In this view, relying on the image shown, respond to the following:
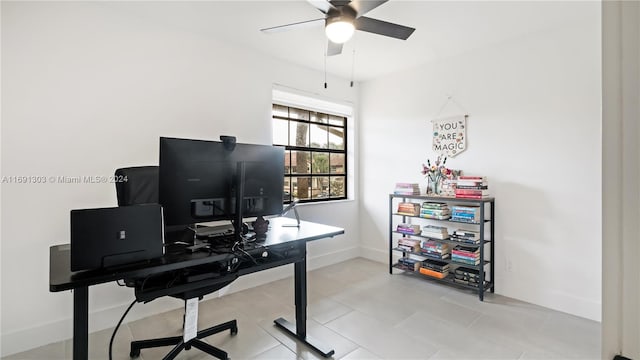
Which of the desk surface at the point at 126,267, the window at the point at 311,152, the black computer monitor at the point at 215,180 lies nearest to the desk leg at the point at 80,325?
the desk surface at the point at 126,267

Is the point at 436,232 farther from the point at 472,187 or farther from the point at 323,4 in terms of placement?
the point at 323,4

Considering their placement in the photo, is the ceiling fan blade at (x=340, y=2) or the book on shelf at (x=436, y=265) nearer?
the ceiling fan blade at (x=340, y=2)

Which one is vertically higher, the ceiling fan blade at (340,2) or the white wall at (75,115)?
the ceiling fan blade at (340,2)

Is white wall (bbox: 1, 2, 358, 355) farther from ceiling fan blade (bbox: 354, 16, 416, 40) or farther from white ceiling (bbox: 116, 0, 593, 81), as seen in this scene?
ceiling fan blade (bbox: 354, 16, 416, 40)

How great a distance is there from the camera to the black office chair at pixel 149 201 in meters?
1.95

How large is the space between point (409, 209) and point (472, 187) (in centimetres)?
78

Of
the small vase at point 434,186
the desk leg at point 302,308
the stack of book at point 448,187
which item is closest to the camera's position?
the desk leg at point 302,308

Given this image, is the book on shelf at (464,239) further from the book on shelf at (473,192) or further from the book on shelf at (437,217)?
the book on shelf at (473,192)

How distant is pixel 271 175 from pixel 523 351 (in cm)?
212

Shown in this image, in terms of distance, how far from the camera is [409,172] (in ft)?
12.7

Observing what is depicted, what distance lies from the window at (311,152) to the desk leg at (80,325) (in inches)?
97.5

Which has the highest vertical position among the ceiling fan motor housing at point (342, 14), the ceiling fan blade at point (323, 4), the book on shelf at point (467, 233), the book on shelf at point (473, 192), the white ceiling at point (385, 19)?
the white ceiling at point (385, 19)
